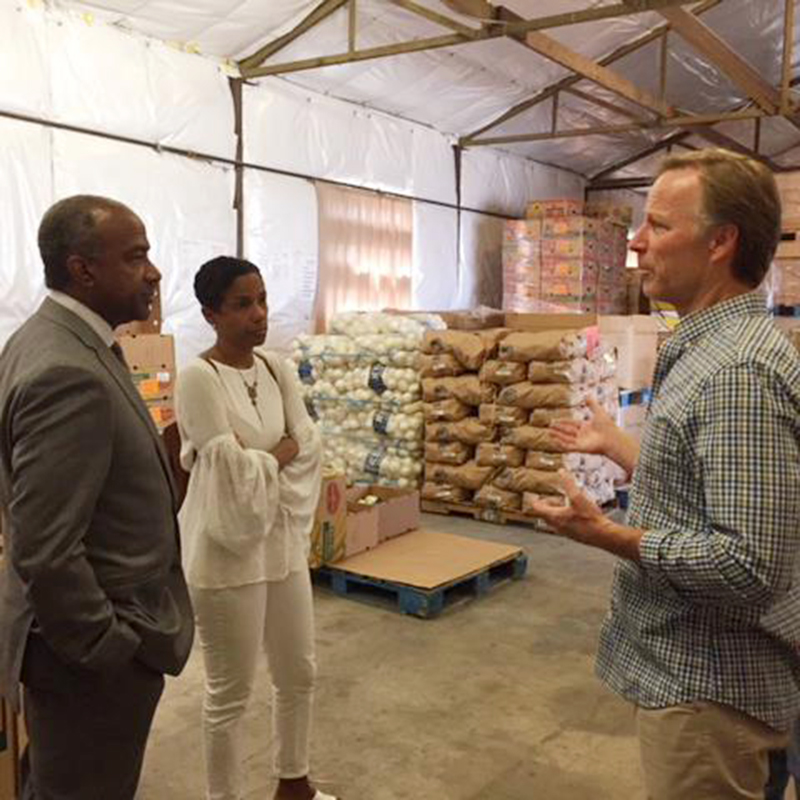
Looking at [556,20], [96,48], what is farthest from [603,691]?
[96,48]

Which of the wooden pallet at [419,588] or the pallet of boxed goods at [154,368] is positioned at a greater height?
the pallet of boxed goods at [154,368]

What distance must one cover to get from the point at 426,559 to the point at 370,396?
7.66 ft

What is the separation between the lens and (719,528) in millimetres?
1313

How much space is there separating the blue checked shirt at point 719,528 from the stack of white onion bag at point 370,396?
5267 mm

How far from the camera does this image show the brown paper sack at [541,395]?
605cm

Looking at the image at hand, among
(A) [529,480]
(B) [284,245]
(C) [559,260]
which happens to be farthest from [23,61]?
(C) [559,260]

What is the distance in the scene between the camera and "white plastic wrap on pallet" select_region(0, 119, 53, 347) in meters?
5.46

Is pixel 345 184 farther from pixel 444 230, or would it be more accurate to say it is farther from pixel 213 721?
pixel 213 721

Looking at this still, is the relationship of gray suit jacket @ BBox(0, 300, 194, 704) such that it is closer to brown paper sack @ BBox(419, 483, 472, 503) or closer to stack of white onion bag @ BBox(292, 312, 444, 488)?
brown paper sack @ BBox(419, 483, 472, 503)

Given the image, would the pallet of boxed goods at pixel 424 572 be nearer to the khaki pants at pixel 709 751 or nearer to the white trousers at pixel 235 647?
the white trousers at pixel 235 647

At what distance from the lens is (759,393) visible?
4.31ft

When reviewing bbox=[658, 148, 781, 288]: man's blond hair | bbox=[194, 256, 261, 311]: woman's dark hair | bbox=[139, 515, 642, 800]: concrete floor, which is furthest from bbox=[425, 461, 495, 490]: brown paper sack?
bbox=[658, 148, 781, 288]: man's blond hair

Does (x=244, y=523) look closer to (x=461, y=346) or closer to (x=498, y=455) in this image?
(x=498, y=455)

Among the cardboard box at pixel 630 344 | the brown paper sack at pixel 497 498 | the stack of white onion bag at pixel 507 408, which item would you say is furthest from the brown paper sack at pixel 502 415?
the cardboard box at pixel 630 344
